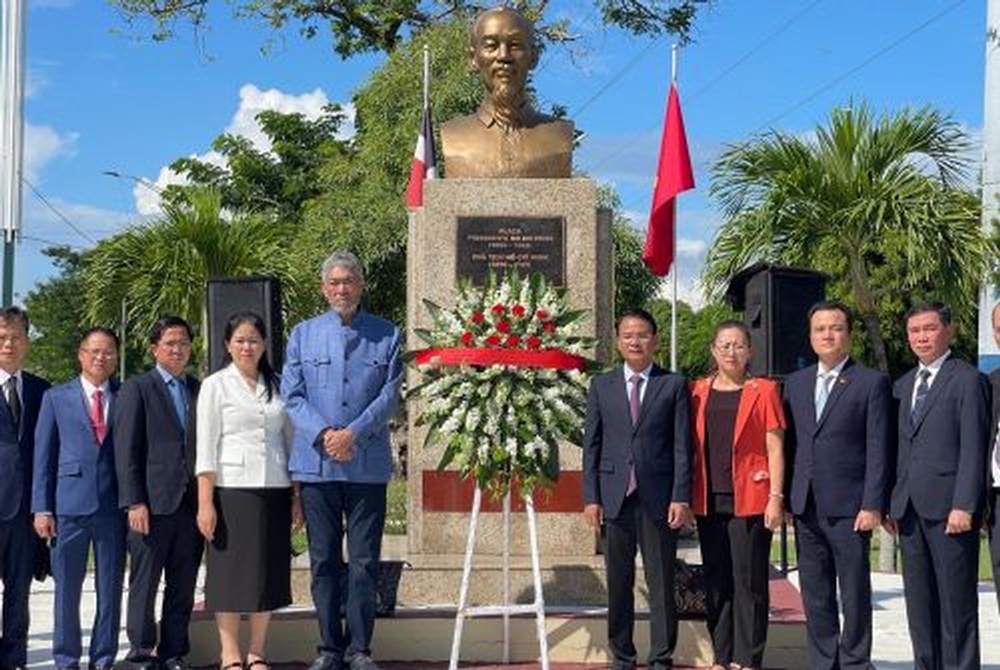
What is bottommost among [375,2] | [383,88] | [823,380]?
[823,380]

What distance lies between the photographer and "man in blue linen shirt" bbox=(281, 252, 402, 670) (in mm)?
6648

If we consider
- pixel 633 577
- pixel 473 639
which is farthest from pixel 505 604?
pixel 633 577

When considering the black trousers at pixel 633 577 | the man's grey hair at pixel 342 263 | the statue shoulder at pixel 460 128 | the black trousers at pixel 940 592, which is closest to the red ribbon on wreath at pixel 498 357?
the man's grey hair at pixel 342 263

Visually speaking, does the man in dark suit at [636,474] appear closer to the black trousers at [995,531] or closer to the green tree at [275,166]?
the black trousers at [995,531]

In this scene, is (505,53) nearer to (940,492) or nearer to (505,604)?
(505,604)

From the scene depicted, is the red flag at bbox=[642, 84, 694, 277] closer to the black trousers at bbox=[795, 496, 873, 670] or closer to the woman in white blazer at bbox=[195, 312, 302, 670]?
the black trousers at bbox=[795, 496, 873, 670]

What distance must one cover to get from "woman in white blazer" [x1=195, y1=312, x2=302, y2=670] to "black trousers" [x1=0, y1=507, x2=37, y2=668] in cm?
95

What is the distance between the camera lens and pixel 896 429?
21.3 ft

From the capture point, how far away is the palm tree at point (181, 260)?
57.7ft

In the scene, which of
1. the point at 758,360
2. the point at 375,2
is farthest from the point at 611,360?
the point at 375,2

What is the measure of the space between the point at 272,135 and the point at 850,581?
95.9 feet

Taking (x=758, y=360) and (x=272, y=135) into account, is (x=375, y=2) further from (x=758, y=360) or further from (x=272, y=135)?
(x=758, y=360)

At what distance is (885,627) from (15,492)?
5.51 metres

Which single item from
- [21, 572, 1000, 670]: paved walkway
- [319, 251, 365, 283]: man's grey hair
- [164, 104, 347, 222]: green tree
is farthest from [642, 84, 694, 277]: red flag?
[164, 104, 347, 222]: green tree
